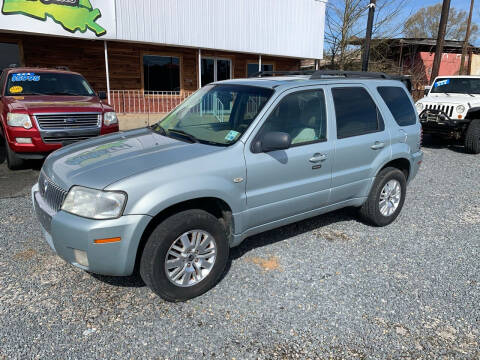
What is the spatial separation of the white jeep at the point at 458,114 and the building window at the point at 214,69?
8.68 metres

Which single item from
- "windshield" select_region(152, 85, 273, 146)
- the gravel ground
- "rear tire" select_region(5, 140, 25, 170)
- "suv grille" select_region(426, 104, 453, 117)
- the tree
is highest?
the tree

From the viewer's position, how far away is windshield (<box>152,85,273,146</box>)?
3.36 metres

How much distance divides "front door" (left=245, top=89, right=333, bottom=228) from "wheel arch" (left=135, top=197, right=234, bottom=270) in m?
0.20

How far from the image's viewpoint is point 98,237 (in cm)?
255

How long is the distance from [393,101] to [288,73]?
132cm

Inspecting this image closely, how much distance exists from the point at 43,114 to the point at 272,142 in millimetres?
4705

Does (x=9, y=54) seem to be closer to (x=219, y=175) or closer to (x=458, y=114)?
(x=219, y=175)

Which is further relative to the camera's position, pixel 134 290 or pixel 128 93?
pixel 128 93

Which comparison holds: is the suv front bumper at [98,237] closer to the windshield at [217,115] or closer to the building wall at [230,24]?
the windshield at [217,115]

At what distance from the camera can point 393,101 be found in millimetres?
4484

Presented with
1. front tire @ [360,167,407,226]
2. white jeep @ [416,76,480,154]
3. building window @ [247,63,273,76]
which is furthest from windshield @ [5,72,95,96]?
building window @ [247,63,273,76]

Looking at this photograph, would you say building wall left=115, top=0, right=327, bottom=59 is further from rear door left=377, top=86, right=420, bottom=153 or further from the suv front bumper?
the suv front bumper

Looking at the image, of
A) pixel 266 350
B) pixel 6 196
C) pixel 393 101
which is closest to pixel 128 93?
pixel 6 196

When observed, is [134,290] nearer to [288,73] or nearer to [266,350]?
[266,350]
